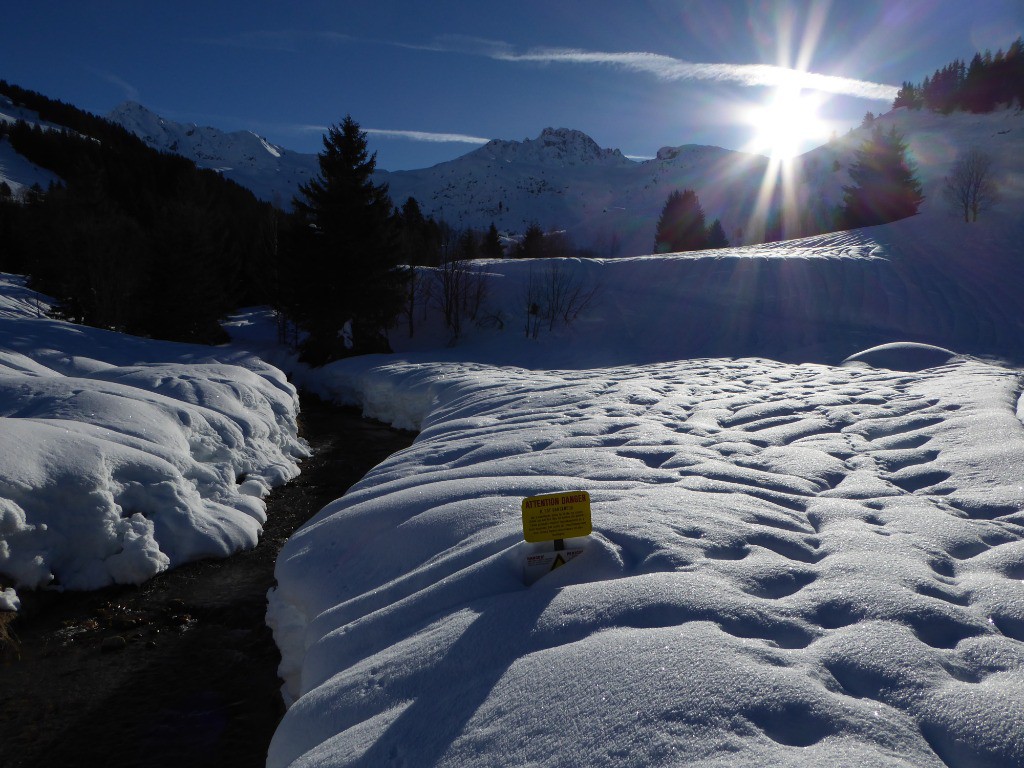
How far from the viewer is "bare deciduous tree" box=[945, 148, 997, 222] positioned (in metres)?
28.6

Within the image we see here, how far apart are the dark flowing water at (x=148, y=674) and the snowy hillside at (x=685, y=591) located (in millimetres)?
476

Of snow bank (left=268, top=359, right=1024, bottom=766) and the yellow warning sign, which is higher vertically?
the yellow warning sign

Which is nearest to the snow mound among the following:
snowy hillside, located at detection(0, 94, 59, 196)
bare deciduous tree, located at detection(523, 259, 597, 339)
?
bare deciduous tree, located at detection(523, 259, 597, 339)

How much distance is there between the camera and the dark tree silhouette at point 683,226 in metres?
40.8

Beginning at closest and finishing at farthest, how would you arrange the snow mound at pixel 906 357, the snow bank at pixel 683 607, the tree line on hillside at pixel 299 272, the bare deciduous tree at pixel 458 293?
the snow bank at pixel 683 607 < the snow mound at pixel 906 357 < the tree line on hillside at pixel 299 272 < the bare deciduous tree at pixel 458 293

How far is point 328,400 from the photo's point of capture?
16703 millimetres

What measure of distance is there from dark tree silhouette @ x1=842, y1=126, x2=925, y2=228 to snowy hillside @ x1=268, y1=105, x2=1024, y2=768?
31.2 meters

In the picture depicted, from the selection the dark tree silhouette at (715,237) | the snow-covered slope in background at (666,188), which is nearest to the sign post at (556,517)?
the snow-covered slope in background at (666,188)

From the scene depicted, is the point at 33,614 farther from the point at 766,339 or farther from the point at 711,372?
the point at 766,339

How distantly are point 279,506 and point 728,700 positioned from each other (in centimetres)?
739

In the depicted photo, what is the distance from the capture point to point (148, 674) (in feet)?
14.8

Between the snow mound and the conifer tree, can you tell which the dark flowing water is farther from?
the conifer tree

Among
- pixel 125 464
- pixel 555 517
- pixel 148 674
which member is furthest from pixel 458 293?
pixel 555 517

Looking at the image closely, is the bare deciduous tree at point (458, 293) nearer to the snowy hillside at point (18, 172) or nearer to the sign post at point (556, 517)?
the sign post at point (556, 517)
